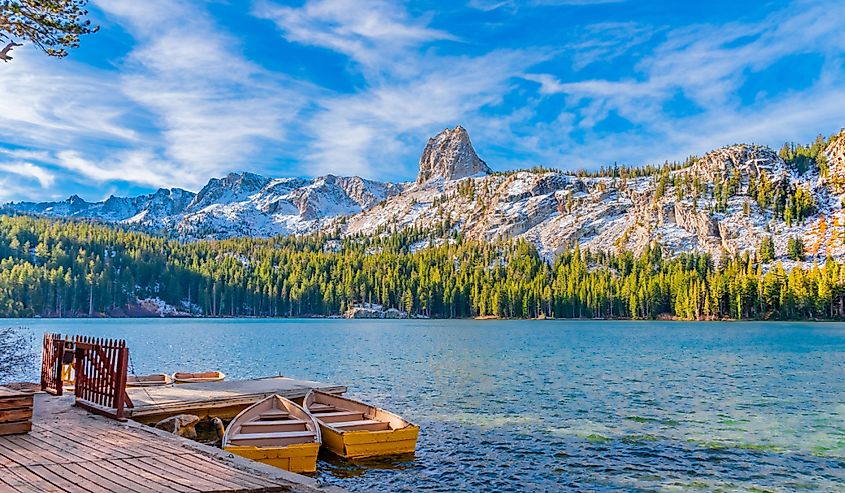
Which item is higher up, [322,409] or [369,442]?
[322,409]

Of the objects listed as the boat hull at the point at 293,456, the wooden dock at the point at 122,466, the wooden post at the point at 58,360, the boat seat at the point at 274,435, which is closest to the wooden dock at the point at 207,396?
the wooden post at the point at 58,360

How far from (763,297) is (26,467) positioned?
184m

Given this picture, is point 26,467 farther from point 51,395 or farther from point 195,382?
point 195,382

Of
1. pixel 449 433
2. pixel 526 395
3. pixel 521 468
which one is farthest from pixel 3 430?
pixel 526 395

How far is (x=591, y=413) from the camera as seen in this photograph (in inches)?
1310

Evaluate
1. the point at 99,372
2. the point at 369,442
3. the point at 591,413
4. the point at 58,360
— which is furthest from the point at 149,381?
the point at 591,413

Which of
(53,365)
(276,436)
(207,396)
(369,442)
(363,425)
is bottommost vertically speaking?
(369,442)

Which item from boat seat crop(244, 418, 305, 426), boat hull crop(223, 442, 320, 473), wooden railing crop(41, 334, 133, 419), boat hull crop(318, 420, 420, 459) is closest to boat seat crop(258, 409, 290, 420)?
boat seat crop(244, 418, 305, 426)

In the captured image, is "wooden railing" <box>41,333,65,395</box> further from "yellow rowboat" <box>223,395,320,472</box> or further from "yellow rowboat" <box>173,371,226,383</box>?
"yellow rowboat" <box>173,371,226,383</box>

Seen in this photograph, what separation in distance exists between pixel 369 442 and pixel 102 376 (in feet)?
31.7

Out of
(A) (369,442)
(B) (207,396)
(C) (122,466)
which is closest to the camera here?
(C) (122,466)

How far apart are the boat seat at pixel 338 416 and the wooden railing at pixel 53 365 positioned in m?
10.3

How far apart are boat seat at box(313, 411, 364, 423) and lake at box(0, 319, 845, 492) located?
9.94ft

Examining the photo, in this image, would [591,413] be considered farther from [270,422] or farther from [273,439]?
[273,439]
